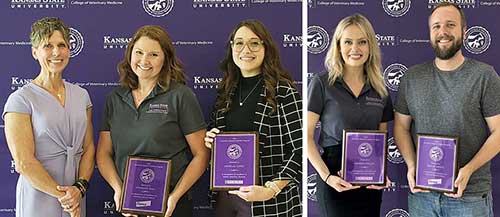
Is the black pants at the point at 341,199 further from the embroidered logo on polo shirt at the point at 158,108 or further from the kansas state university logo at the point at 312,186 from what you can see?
the embroidered logo on polo shirt at the point at 158,108

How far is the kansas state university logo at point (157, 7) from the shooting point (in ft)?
7.10

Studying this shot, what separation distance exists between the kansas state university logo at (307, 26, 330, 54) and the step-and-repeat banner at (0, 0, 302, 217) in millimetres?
45

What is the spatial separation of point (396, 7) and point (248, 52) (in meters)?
0.67

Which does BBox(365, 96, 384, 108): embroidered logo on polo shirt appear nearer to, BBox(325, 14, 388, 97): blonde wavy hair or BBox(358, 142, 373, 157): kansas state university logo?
BBox(325, 14, 388, 97): blonde wavy hair

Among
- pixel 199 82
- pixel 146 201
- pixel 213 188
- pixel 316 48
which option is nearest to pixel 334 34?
pixel 316 48

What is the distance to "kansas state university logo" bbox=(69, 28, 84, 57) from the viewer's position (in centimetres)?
213

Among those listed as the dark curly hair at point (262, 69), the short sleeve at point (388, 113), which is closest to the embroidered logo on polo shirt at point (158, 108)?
Result: the dark curly hair at point (262, 69)

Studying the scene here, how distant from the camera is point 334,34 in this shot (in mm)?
2141

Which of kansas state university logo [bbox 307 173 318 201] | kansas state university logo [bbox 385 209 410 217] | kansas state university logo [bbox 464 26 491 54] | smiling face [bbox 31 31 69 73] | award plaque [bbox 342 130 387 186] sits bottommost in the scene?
kansas state university logo [bbox 385 209 410 217]

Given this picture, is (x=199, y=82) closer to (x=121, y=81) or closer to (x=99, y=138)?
(x=121, y=81)

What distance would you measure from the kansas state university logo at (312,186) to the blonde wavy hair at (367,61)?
418 mm

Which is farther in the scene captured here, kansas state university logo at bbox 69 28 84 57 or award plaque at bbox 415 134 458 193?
kansas state university logo at bbox 69 28 84 57

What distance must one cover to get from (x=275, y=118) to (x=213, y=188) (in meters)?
0.40

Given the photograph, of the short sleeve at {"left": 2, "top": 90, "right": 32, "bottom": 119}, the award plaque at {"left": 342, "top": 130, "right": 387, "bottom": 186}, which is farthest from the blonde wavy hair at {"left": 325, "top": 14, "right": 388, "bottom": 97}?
the short sleeve at {"left": 2, "top": 90, "right": 32, "bottom": 119}
